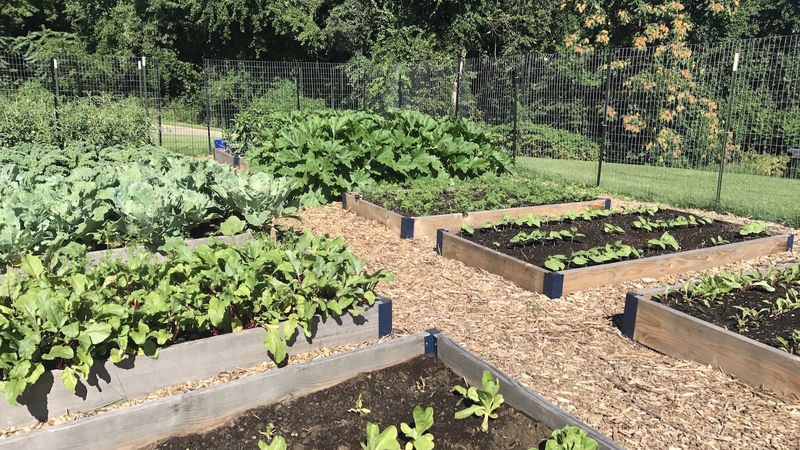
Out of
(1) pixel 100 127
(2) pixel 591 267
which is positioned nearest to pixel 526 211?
(2) pixel 591 267

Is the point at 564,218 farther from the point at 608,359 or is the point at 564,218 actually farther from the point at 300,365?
the point at 300,365

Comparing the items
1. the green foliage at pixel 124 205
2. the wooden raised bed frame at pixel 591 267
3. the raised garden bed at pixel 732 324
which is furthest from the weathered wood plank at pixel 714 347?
the green foliage at pixel 124 205

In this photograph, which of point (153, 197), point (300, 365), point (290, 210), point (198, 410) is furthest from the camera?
point (290, 210)

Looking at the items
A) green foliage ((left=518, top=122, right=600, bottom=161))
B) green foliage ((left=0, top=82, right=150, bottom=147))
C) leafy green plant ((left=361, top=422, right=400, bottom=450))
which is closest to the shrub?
green foliage ((left=0, top=82, right=150, bottom=147))

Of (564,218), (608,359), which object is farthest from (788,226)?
(608,359)

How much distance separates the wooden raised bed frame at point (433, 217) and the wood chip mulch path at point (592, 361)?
69cm

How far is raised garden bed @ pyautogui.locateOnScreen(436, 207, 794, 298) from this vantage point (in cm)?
495

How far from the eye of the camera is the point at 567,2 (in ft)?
67.0

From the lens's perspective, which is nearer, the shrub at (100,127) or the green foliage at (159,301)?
the green foliage at (159,301)

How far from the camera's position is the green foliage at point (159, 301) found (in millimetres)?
2625

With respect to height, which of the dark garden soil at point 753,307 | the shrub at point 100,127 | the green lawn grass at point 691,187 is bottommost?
the green lawn grass at point 691,187

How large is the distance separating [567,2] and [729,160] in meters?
9.15

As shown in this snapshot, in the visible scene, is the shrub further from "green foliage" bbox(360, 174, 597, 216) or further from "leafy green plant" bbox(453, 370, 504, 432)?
"leafy green plant" bbox(453, 370, 504, 432)

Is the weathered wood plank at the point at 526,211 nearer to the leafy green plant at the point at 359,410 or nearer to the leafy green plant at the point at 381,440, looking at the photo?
the leafy green plant at the point at 359,410
